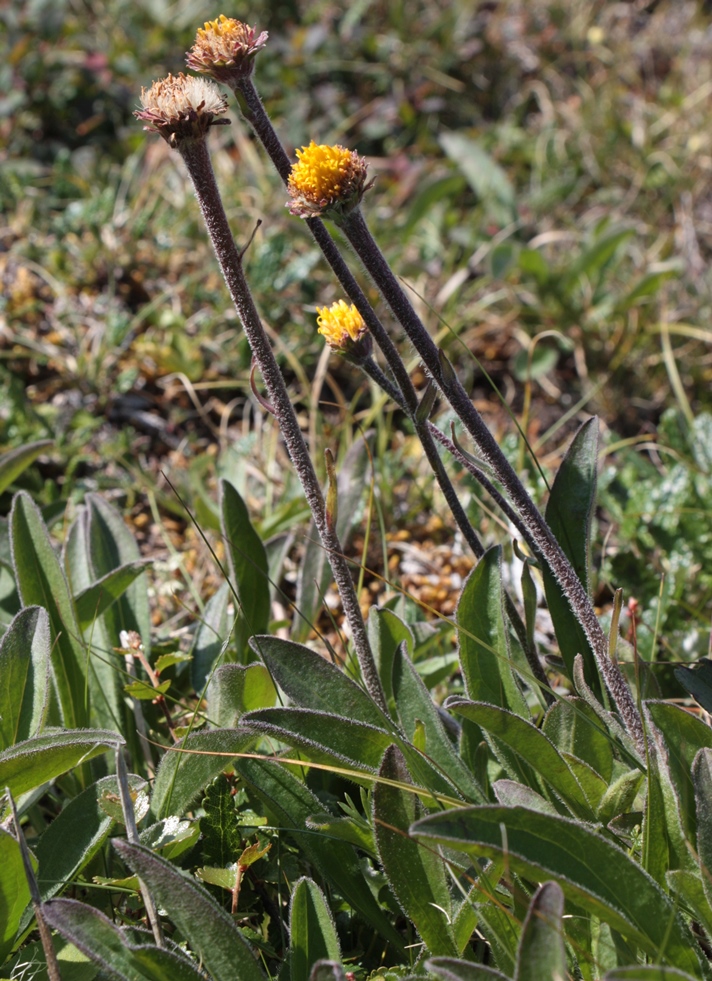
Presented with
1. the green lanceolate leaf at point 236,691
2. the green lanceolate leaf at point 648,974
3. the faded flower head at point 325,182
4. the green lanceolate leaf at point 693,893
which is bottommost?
the green lanceolate leaf at point 693,893

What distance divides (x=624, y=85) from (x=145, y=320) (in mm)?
3602

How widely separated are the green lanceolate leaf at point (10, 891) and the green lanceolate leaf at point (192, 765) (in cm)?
29

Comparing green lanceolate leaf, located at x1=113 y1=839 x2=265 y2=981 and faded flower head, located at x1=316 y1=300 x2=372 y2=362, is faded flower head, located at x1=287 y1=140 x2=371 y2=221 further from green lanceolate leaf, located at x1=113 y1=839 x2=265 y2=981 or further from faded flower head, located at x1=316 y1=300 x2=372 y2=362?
green lanceolate leaf, located at x1=113 y1=839 x2=265 y2=981

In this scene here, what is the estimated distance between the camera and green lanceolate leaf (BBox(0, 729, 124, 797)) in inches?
62.9

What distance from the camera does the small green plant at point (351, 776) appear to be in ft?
4.63

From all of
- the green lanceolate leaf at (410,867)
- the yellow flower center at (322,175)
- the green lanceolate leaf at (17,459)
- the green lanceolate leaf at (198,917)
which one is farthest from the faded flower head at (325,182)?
the green lanceolate leaf at (17,459)

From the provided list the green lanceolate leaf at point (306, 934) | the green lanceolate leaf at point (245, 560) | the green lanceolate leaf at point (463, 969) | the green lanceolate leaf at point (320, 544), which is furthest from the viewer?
the green lanceolate leaf at point (320, 544)

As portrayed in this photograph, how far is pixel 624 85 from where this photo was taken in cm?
575

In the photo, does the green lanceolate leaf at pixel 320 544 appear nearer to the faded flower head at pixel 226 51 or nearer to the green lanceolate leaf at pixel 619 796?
the green lanceolate leaf at pixel 619 796

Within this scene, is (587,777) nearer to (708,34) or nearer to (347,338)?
(347,338)

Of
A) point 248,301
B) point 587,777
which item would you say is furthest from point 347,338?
point 587,777

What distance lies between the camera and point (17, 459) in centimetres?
260

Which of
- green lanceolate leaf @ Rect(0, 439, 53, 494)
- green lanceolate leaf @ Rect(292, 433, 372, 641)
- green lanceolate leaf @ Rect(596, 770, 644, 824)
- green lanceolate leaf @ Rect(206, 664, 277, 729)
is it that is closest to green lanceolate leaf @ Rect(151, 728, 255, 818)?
green lanceolate leaf @ Rect(206, 664, 277, 729)

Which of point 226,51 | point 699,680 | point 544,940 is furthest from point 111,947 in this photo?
point 226,51
